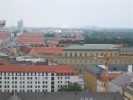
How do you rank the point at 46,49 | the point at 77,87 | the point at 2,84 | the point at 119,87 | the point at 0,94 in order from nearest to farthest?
1. the point at 0,94
2. the point at 119,87
3. the point at 77,87
4. the point at 2,84
5. the point at 46,49

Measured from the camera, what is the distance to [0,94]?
4025 centimetres

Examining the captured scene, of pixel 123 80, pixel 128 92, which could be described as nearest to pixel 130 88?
pixel 128 92

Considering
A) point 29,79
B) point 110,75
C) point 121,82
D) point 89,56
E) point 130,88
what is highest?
point 130,88

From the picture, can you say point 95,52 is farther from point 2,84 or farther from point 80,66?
point 2,84

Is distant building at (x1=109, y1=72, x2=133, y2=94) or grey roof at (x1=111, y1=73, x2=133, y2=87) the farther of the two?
grey roof at (x1=111, y1=73, x2=133, y2=87)

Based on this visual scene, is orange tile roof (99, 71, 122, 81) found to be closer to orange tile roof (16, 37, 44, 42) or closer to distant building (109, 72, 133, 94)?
distant building (109, 72, 133, 94)

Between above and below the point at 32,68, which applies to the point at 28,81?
below

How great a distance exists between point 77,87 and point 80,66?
30834 millimetres

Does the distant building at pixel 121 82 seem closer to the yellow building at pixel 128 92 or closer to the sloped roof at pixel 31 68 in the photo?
the yellow building at pixel 128 92

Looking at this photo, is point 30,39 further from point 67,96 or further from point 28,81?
point 67,96

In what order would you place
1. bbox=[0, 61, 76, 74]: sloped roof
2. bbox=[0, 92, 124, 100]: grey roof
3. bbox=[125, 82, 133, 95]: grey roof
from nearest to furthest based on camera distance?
1. bbox=[0, 92, 124, 100]: grey roof
2. bbox=[125, 82, 133, 95]: grey roof
3. bbox=[0, 61, 76, 74]: sloped roof

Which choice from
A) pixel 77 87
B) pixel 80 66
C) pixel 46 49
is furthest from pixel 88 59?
pixel 77 87

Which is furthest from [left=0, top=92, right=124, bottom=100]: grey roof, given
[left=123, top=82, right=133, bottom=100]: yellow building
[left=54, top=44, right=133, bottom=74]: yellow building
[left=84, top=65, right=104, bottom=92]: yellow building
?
[left=54, top=44, right=133, bottom=74]: yellow building

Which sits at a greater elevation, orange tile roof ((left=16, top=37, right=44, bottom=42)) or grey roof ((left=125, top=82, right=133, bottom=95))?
grey roof ((left=125, top=82, right=133, bottom=95))
